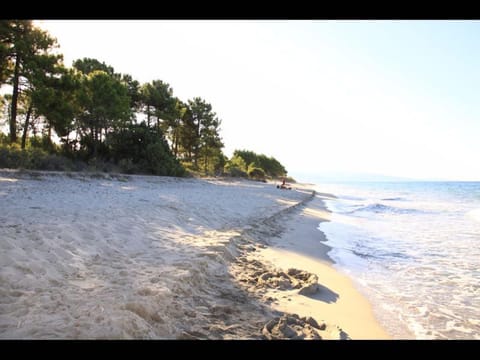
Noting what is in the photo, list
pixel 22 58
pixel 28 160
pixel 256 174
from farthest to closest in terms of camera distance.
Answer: pixel 256 174, pixel 22 58, pixel 28 160

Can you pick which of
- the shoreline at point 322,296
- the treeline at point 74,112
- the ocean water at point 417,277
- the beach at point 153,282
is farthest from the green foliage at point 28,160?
the ocean water at point 417,277

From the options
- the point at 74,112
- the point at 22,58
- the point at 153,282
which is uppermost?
the point at 22,58

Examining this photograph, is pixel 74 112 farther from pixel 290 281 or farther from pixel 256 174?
pixel 256 174

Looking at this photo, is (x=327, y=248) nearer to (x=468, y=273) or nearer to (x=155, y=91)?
(x=468, y=273)

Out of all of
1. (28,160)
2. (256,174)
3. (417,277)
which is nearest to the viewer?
(417,277)

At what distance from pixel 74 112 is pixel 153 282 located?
75.4 ft

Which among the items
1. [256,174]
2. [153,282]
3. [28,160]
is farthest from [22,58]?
[256,174]

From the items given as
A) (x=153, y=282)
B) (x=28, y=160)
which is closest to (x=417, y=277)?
(x=153, y=282)

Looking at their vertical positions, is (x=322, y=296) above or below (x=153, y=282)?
below

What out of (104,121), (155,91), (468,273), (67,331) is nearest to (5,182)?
(67,331)

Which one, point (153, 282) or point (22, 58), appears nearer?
point (153, 282)

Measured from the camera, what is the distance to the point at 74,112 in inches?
896

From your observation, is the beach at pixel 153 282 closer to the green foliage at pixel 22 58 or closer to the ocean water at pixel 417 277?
the ocean water at pixel 417 277
